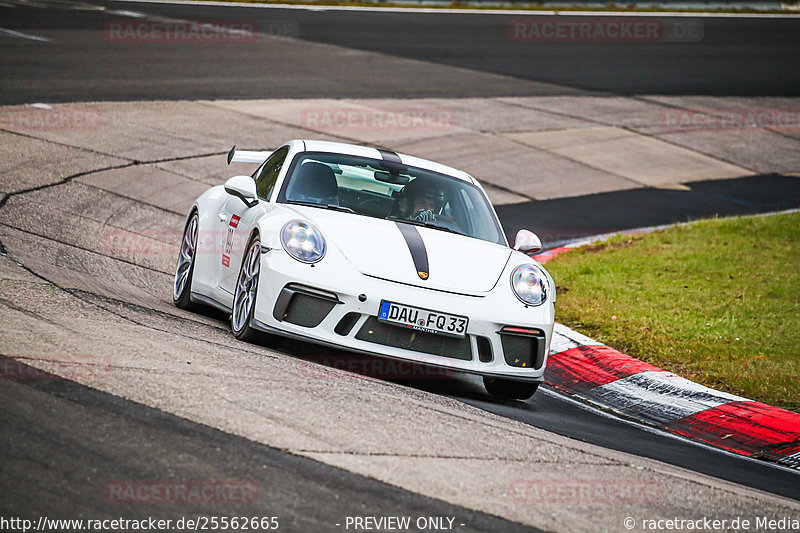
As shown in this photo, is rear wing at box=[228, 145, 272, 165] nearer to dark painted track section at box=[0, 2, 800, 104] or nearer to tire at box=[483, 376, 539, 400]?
tire at box=[483, 376, 539, 400]

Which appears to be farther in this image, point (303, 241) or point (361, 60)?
point (361, 60)

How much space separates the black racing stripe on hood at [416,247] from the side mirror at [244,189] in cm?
105

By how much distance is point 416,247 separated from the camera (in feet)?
22.5

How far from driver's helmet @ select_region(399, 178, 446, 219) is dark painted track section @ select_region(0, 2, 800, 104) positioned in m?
9.70

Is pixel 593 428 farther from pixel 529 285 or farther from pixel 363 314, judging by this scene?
pixel 363 314

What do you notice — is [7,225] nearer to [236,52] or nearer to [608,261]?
[608,261]

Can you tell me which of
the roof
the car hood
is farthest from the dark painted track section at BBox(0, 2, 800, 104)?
the car hood

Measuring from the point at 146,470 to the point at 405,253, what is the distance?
297 centimetres

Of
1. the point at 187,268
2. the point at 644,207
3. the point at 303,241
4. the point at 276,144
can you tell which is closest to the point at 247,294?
the point at 303,241

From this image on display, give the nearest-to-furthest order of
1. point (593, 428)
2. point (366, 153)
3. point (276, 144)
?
point (593, 428)
point (366, 153)
point (276, 144)

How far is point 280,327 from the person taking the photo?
6461 millimetres

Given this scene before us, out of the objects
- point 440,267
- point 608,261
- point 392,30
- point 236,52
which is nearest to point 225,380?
point 440,267

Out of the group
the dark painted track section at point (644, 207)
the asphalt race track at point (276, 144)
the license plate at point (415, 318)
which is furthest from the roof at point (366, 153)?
the dark painted track section at point (644, 207)

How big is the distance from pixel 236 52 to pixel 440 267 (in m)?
17.6
